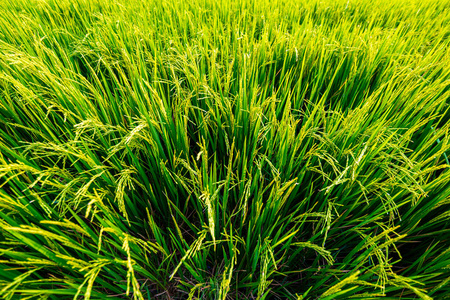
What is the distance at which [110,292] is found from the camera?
2.42ft

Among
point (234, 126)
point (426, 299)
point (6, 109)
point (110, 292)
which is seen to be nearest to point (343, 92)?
point (234, 126)

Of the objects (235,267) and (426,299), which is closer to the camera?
(426,299)

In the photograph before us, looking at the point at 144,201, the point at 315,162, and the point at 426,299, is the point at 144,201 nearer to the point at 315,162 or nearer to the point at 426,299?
the point at 315,162

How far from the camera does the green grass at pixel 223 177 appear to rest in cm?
63

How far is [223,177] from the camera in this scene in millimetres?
895

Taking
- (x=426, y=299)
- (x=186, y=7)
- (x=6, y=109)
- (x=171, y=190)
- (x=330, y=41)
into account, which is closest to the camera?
(x=426, y=299)

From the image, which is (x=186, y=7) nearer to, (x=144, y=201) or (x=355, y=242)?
(x=144, y=201)

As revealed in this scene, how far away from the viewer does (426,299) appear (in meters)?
0.50

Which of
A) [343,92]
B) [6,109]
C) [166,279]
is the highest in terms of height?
[6,109]

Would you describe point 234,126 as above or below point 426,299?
above

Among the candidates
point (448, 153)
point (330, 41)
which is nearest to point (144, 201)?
point (448, 153)

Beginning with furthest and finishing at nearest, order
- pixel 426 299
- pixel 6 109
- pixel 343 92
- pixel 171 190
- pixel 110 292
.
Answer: pixel 343 92 < pixel 6 109 < pixel 171 190 < pixel 110 292 < pixel 426 299

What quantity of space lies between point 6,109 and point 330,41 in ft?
5.22

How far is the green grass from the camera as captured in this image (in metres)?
0.63
